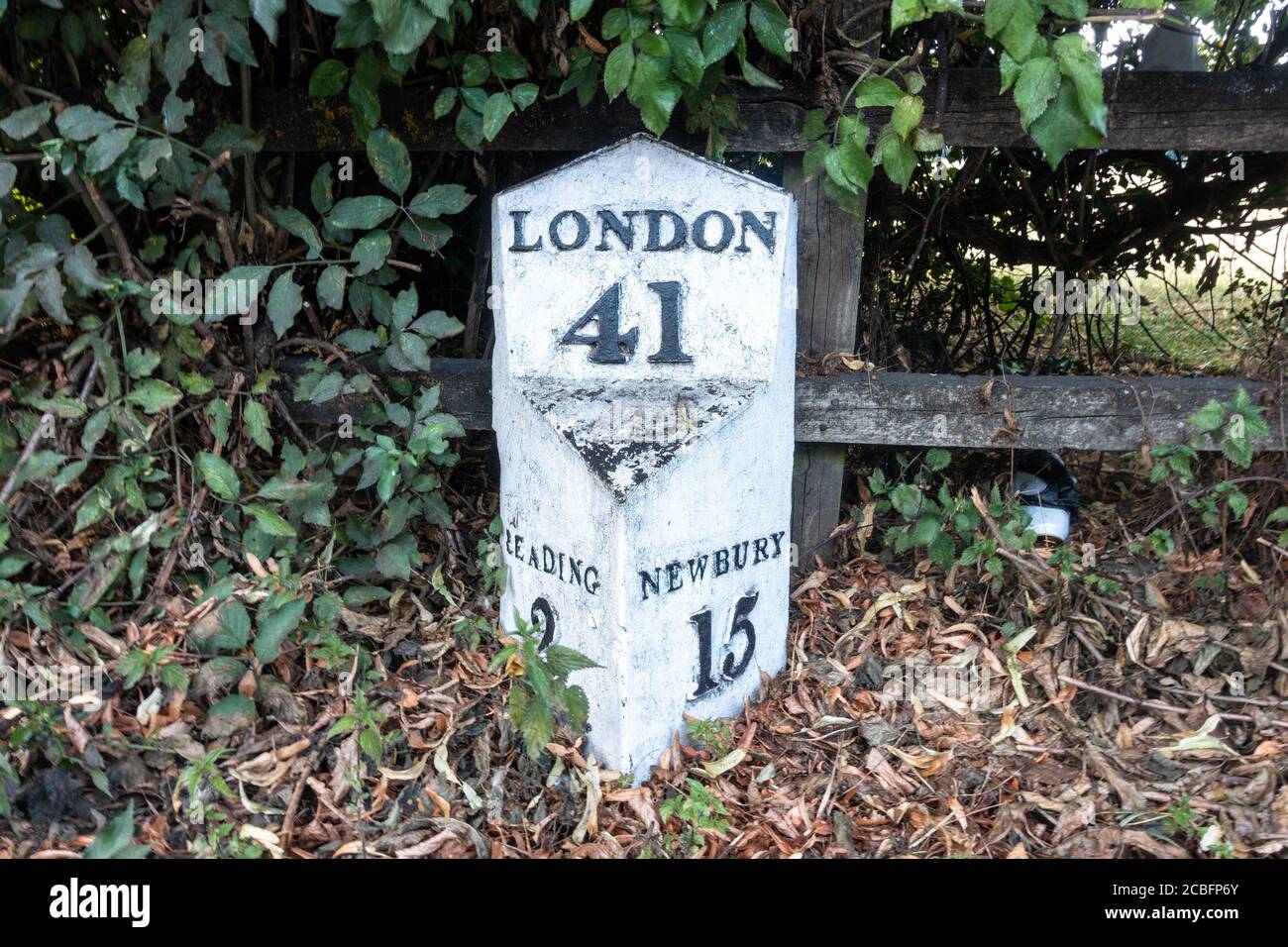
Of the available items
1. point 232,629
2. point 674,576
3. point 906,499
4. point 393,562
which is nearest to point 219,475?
point 232,629

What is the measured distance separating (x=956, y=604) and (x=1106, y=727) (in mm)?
554

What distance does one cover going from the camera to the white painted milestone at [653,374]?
2.43 meters

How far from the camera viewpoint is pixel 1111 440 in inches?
115

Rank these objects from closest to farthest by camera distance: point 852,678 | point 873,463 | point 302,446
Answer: point 852,678 → point 302,446 → point 873,463

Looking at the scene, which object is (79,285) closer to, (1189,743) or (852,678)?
(852,678)

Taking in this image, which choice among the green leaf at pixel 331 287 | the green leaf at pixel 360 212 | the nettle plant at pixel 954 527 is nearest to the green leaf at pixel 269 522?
the green leaf at pixel 331 287

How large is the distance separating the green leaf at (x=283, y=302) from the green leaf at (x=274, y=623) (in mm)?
697

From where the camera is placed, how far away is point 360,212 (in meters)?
2.68

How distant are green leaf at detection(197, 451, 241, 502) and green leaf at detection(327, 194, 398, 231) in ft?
2.28

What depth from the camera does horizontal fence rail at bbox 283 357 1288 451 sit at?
2.87m

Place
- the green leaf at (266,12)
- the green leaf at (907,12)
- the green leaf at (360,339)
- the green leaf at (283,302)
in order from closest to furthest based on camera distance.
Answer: the green leaf at (266,12)
the green leaf at (907,12)
the green leaf at (283,302)
the green leaf at (360,339)

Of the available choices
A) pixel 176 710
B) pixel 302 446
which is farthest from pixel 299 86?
pixel 176 710

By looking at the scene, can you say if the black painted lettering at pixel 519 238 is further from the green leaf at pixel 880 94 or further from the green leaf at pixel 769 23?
the green leaf at pixel 880 94

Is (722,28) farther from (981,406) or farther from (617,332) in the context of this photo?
(981,406)
